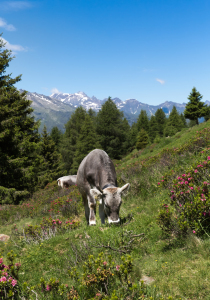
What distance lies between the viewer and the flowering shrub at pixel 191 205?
3689 mm

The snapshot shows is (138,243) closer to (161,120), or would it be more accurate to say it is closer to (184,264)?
(184,264)

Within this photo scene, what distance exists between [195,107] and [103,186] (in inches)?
1893

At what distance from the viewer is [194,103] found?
1902 inches

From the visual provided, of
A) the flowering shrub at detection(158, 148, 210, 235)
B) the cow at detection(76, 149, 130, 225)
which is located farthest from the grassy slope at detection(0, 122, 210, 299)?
the cow at detection(76, 149, 130, 225)

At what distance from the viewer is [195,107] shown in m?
47.4

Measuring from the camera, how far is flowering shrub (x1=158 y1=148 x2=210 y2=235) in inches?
145

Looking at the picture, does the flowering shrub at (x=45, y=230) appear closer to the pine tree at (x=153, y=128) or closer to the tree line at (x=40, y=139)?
the tree line at (x=40, y=139)

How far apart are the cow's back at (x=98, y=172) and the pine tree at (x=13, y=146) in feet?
39.7

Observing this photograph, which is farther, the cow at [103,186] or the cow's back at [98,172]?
the cow's back at [98,172]

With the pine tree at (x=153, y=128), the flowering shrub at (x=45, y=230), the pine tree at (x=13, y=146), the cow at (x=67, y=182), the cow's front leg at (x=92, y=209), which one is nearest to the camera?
the cow's front leg at (x=92, y=209)

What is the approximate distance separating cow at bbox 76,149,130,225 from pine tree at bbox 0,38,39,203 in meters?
12.1

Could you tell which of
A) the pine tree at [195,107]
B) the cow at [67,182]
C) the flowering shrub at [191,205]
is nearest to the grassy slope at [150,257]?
the flowering shrub at [191,205]

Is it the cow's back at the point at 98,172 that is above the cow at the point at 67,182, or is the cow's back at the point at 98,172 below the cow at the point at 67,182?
above

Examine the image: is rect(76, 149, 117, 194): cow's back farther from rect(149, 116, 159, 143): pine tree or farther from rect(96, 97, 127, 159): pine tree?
rect(149, 116, 159, 143): pine tree
